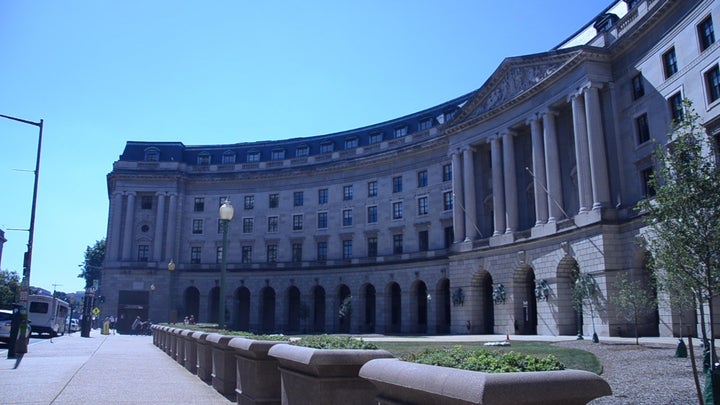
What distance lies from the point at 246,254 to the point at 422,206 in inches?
1048

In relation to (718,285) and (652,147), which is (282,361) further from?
(652,147)

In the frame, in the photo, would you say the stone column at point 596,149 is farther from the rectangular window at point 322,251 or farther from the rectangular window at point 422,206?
the rectangular window at point 322,251

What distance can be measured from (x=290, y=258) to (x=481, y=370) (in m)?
69.5

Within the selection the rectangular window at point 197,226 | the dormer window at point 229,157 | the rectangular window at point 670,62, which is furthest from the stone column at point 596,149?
the rectangular window at point 197,226

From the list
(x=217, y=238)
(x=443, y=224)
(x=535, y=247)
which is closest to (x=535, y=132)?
(x=535, y=247)

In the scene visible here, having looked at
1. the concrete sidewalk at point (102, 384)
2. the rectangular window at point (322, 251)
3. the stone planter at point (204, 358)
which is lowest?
the concrete sidewalk at point (102, 384)

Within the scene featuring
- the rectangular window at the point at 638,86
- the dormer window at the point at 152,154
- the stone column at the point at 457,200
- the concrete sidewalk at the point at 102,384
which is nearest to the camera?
the concrete sidewalk at the point at 102,384

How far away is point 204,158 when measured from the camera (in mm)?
81250

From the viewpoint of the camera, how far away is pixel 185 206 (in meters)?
78.2

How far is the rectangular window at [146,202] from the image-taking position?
255 ft

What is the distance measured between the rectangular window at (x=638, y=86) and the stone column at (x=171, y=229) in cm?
5887

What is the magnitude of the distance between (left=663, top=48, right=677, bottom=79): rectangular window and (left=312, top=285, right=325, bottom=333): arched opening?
154 ft

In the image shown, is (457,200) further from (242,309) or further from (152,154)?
(152,154)

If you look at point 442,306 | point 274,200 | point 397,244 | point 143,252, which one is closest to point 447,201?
point 397,244
